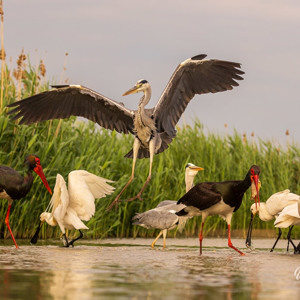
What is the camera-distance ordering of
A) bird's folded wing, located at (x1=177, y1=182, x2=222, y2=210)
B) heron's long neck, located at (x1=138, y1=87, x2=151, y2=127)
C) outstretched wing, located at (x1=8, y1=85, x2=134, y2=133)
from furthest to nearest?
outstretched wing, located at (x1=8, y1=85, x2=134, y2=133), heron's long neck, located at (x1=138, y1=87, x2=151, y2=127), bird's folded wing, located at (x1=177, y1=182, x2=222, y2=210)

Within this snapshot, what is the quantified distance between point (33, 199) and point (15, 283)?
5.49 metres

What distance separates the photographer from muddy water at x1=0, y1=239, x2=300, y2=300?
4500 millimetres

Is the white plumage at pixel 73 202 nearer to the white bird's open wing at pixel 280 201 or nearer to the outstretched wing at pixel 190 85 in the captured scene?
the outstretched wing at pixel 190 85

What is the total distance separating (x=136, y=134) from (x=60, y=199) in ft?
5.80

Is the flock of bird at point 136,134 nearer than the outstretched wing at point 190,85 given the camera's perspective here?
Yes

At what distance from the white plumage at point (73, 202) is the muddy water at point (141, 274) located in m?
0.48

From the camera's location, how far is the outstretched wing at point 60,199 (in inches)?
350

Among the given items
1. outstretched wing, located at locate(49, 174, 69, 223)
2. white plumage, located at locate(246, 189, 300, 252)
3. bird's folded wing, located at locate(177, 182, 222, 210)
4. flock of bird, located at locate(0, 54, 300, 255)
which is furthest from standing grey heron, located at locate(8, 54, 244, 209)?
white plumage, located at locate(246, 189, 300, 252)

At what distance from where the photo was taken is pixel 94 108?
10664 mm

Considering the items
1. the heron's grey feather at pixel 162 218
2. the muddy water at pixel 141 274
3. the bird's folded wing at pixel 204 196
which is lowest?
the muddy water at pixel 141 274

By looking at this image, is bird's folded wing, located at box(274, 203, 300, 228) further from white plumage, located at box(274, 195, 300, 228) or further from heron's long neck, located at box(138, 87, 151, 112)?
heron's long neck, located at box(138, 87, 151, 112)

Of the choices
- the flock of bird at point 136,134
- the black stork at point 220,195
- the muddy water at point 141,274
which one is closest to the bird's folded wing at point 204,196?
the black stork at point 220,195

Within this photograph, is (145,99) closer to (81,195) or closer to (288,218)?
(81,195)

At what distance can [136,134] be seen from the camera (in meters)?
10.1
